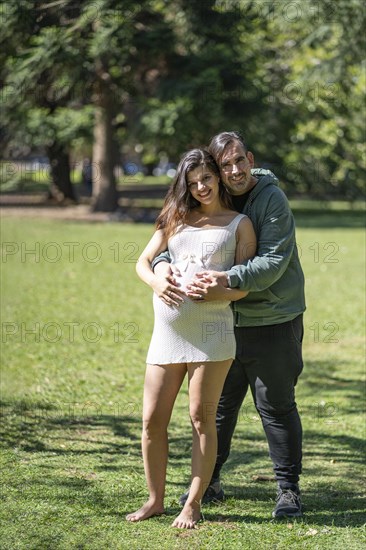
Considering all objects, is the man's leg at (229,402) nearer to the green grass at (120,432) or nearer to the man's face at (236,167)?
the green grass at (120,432)

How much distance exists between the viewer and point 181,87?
81.6 feet

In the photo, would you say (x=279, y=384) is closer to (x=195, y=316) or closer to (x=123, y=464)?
(x=195, y=316)

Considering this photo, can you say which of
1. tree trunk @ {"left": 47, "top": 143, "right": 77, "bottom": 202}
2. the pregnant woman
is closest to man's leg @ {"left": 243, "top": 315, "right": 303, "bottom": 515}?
the pregnant woman

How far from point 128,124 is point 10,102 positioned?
1782cm

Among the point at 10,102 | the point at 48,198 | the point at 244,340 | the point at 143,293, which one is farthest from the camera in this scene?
the point at 48,198

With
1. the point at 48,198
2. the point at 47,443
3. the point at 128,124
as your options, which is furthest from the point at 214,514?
the point at 48,198

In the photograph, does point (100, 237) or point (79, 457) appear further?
point (100, 237)

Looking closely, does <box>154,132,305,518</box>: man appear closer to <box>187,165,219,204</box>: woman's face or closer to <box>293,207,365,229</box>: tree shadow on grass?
<box>187,165,219,204</box>: woman's face

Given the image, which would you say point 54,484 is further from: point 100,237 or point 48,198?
point 48,198

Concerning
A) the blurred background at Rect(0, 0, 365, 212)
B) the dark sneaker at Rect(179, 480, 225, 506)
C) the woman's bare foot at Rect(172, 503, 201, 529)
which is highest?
the blurred background at Rect(0, 0, 365, 212)

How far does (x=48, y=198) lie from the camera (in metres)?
33.6

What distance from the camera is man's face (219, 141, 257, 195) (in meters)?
4.77

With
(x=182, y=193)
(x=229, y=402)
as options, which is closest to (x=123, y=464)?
(x=229, y=402)

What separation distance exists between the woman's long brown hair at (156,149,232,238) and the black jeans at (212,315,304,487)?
0.72 m
